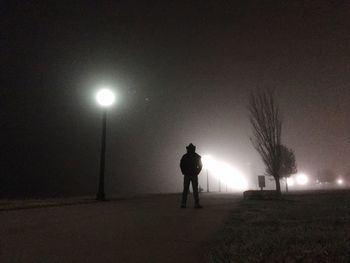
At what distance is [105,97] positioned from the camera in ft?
50.0

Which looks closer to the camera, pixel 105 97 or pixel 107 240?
pixel 107 240

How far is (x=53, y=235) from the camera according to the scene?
14.9 ft

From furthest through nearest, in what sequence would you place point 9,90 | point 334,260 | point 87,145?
point 87,145
point 9,90
point 334,260

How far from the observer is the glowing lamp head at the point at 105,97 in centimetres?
1520

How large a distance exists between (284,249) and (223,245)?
0.65 meters

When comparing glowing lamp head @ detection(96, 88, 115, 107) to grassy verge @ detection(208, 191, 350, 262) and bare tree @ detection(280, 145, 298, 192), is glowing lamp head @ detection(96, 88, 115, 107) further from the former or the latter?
bare tree @ detection(280, 145, 298, 192)

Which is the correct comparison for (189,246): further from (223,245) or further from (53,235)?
(53,235)

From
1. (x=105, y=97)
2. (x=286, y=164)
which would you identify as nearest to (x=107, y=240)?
(x=105, y=97)

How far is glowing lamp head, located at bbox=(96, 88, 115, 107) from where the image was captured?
49.9ft

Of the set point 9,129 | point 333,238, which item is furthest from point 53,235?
point 9,129

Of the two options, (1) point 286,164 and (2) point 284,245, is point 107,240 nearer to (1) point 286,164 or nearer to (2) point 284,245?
(2) point 284,245

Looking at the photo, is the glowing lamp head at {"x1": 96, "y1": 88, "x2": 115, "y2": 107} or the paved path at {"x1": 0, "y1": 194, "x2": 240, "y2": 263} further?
the glowing lamp head at {"x1": 96, "y1": 88, "x2": 115, "y2": 107}

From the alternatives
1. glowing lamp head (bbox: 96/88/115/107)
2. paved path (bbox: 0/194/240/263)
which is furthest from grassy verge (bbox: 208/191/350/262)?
glowing lamp head (bbox: 96/88/115/107)

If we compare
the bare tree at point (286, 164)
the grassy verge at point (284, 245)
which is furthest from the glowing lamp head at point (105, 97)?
the bare tree at point (286, 164)
